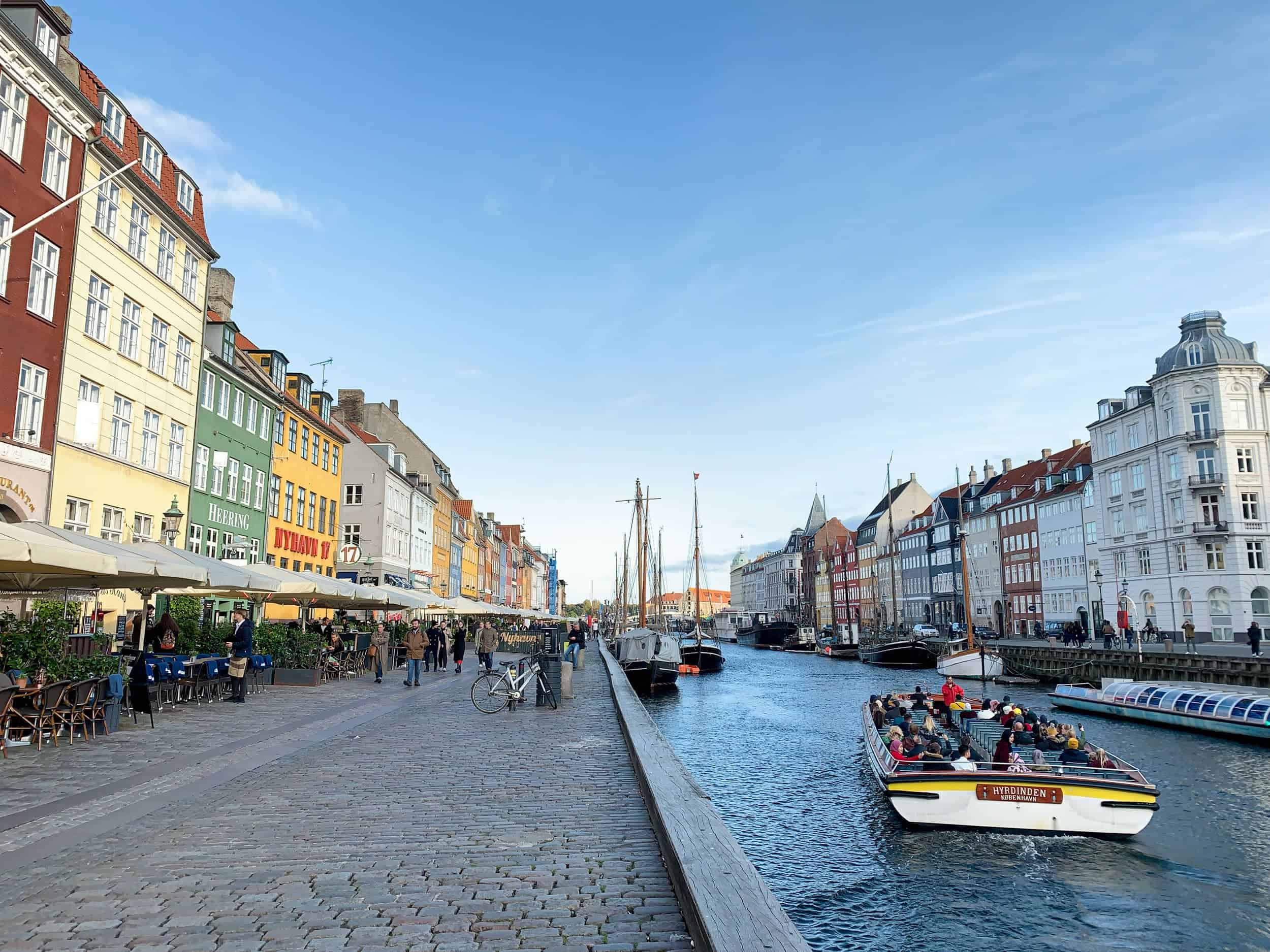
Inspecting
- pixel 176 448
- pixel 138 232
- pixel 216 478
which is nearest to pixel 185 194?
pixel 138 232

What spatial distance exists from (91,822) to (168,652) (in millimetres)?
11473

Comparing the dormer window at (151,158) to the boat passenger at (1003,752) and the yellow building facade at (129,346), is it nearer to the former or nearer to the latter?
the yellow building facade at (129,346)

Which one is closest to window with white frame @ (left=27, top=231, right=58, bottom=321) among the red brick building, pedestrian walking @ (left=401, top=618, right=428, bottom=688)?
the red brick building

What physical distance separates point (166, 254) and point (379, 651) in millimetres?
15270

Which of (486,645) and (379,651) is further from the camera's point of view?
(379,651)

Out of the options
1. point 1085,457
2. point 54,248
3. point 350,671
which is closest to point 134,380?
point 54,248

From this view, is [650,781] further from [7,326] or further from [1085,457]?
[1085,457]

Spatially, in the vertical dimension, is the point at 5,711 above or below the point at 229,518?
below

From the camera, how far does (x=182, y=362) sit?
31.3 metres

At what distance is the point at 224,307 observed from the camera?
40.6 metres

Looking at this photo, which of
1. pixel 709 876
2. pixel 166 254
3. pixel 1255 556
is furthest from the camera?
pixel 1255 556

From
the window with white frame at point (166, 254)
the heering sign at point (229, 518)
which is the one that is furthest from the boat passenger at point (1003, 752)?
the heering sign at point (229, 518)

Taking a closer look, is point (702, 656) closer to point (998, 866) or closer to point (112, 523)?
point (112, 523)

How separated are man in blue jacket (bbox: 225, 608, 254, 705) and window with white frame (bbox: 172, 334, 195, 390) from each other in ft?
41.2
